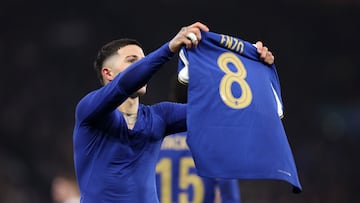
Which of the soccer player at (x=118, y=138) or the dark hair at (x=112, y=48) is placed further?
the dark hair at (x=112, y=48)

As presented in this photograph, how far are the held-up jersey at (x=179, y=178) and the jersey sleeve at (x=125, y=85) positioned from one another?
1.58 m

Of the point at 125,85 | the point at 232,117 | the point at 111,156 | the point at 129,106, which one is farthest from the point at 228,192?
the point at 125,85

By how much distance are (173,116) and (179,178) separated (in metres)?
1.29

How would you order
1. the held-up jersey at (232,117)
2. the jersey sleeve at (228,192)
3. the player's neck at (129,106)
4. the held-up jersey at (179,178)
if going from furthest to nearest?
the held-up jersey at (179,178)
the jersey sleeve at (228,192)
the player's neck at (129,106)
the held-up jersey at (232,117)

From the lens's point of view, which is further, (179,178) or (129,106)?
(179,178)

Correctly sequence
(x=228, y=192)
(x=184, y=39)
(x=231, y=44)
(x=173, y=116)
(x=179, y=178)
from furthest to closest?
(x=179, y=178), (x=228, y=192), (x=173, y=116), (x=231, y=44), (x=184, y=39)

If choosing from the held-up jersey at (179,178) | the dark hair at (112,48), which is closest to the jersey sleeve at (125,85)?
the dark hair at (112,48)

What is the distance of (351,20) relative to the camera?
925cm

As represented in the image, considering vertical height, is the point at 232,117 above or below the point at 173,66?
above

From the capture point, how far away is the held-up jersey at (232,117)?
303 centimetres

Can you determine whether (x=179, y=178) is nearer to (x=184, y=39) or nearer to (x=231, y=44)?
(x=231, y=44)

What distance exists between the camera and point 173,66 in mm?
8844

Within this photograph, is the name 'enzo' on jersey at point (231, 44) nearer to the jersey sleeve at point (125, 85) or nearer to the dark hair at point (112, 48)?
the jersey sleeve at point (125, 85)

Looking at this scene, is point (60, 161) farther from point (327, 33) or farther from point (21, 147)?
point (327, 33)
